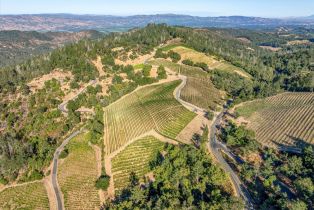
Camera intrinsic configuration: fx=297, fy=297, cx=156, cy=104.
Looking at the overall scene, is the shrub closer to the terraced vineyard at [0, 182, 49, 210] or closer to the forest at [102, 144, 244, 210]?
the terraced vineyard at [0, 182, 49, 210]

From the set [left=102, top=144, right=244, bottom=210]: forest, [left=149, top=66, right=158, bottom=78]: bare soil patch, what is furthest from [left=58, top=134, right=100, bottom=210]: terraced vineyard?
[left=149, top=66, right=158, bottom=78]: bare soil patch

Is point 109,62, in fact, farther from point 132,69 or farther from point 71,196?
point 71,196

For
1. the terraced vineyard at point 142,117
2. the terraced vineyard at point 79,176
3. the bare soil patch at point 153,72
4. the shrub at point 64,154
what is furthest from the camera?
the bare soil patch at point 153,72

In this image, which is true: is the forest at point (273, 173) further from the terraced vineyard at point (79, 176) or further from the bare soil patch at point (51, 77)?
the bare soil patch at point (51, 77)

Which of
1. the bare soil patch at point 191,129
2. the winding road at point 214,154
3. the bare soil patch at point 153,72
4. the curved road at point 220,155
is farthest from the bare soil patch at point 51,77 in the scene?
the bare soil patch at point 191,129


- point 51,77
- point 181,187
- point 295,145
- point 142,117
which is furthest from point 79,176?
point 51,77

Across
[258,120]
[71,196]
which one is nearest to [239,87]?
[258,120]
